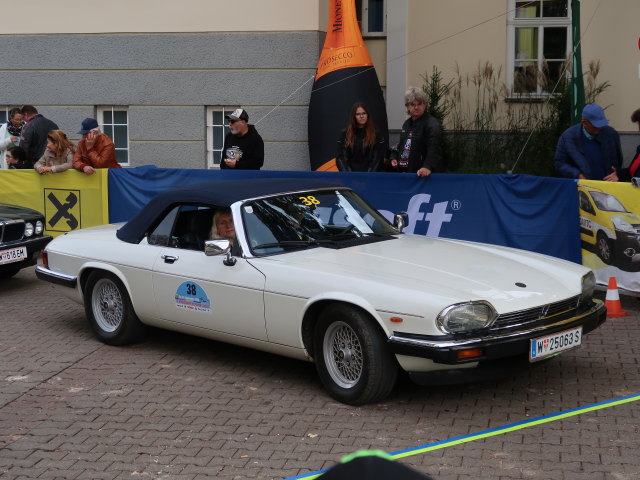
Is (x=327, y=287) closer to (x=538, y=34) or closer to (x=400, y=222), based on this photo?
(x=400, y=222)

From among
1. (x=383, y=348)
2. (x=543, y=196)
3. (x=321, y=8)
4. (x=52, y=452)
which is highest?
(x=321, y=8)

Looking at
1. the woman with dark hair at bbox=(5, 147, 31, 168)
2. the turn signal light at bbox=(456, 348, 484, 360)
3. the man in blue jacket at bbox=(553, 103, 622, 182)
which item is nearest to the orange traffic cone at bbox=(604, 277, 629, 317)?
the man in blue jacket at bbox=(553, 103, 622, 182)

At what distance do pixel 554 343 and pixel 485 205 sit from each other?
422 cm

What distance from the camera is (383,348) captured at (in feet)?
20.2

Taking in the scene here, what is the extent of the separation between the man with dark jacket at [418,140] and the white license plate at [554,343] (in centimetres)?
473

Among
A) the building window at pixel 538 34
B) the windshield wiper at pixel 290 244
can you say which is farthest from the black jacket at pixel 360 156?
the building window at pixel 538 34

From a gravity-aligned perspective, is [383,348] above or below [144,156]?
below

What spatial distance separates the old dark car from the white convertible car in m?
2.23

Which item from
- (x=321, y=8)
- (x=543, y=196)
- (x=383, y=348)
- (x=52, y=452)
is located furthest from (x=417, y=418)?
(x=321, y=8)

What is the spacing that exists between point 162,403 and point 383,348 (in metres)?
1.61

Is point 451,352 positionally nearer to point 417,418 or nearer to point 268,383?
point 417,418

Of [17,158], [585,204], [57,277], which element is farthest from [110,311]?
[17,158]

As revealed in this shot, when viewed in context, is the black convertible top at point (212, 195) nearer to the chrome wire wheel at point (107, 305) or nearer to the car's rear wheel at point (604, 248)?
the chrome wire wheel at point (107, 305)

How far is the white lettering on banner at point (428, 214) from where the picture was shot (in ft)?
34.5
